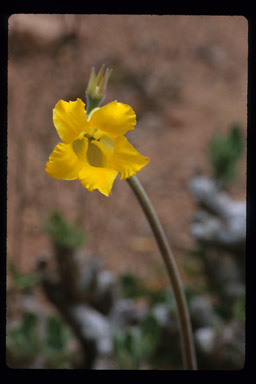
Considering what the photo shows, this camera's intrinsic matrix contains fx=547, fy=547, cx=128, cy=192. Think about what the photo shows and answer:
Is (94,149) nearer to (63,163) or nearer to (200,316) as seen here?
(63,163)

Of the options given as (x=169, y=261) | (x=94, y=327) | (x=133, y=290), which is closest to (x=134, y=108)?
(x=133, y=290)

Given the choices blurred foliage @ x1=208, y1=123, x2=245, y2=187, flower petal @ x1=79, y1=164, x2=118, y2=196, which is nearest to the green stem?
flower petal @ x1=79, y1=164, x2=118, y2=196

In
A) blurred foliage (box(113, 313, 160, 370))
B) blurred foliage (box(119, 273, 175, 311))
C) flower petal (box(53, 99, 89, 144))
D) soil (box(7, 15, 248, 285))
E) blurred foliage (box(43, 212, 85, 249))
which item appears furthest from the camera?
soil (box(7, 15, 248, 285))

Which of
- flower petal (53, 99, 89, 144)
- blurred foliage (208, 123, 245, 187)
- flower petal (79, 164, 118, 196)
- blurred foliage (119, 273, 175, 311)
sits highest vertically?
blurred foliage (208, 123, 245, 187)

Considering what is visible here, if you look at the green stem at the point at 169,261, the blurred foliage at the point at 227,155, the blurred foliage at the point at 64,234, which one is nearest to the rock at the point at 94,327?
the blurred foliage at the point at 64,234

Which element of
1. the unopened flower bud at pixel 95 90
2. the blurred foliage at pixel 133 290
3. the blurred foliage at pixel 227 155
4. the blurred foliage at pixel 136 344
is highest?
the blurred foliage at pixel 227 155

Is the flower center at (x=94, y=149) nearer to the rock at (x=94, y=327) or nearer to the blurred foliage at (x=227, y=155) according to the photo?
the rock at (x=94, y=327)

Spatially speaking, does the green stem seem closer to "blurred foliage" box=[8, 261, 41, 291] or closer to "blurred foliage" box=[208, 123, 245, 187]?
"blurred foliage" box=[8, 261, 41, 291]

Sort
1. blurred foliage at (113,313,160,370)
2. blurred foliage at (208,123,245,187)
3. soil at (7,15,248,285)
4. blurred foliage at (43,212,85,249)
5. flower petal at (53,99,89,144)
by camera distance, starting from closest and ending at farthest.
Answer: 1. flower petal at (53,99,89,144)
2. blurred foliage at (113,313,160,370)
3. blurred foliage at (43,212,85,249)
4. blurred foliage at (208,123,245,187)
5. soil at (7,15,248,285)
